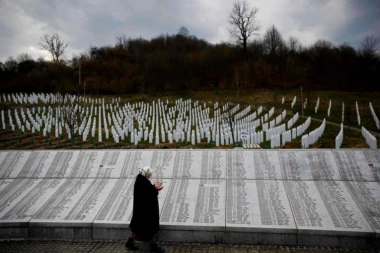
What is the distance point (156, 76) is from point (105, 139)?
38.2m

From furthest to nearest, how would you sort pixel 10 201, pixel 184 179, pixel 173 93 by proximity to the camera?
pixel 173 93 → pixel 184 179 → pixel 10 201

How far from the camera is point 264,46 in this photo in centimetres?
6581

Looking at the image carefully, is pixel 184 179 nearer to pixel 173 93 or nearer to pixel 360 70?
pixel 173 93

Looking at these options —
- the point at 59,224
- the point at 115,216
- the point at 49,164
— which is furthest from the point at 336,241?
the point at 49,164

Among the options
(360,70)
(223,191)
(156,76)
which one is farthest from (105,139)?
(360,70)

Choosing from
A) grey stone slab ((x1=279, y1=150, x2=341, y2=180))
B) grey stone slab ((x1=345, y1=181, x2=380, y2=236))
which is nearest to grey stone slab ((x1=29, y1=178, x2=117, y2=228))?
grey stone slab ((x1=279, y1=150, x2=341, y2=180))

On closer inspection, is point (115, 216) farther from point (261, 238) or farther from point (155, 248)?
point (261, 238)

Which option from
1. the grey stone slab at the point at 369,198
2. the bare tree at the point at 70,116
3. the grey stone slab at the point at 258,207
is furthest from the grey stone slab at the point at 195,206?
the bare tree at the point at 70,116

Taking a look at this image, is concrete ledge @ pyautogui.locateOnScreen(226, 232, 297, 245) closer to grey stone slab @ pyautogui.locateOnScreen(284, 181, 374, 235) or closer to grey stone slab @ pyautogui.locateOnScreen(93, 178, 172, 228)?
grey stone slab @ pyautogui.locateOnScreen(284, 181, 374, 235)

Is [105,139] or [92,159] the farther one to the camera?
[105,139]

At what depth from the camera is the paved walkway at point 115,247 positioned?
235 inches

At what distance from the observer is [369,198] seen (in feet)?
22.9

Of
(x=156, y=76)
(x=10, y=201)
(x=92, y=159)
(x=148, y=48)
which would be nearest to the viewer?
(x=10, y=201)

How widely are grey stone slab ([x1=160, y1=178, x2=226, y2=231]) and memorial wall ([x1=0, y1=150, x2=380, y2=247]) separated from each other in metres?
0.02
